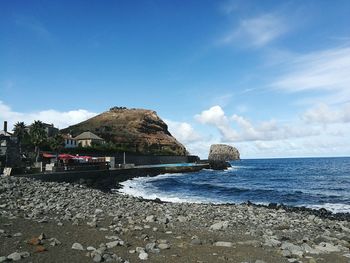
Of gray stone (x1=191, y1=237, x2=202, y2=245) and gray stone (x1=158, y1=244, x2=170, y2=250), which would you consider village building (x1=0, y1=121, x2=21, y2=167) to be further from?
gray stone (x1=158, y1=244, x2=170, y2=250)

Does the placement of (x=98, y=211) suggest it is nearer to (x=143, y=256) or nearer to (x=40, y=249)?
(x=40, y=249)

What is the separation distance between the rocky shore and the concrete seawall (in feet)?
81.4

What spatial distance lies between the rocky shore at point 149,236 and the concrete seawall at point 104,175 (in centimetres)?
2482

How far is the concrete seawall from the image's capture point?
48153mm

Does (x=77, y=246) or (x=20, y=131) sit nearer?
(x=77, y=246)

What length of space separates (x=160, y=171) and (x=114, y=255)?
89611 millimetres

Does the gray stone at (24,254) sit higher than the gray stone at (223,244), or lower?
higher

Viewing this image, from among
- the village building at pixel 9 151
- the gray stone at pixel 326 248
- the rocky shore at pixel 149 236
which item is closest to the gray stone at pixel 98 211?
the rocky shore at pixel 149 236

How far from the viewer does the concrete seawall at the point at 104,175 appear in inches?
1896

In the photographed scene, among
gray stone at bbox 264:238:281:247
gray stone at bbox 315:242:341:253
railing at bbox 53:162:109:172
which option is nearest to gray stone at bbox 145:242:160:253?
gray stone at bbox 264:238:281:247

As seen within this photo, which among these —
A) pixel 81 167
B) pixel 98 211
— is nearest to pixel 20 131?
pixel 81 167

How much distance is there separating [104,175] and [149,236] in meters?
53.5

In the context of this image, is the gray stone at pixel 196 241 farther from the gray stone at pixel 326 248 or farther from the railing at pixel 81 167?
the railing at pixel 81 167

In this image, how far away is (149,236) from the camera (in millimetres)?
15047
